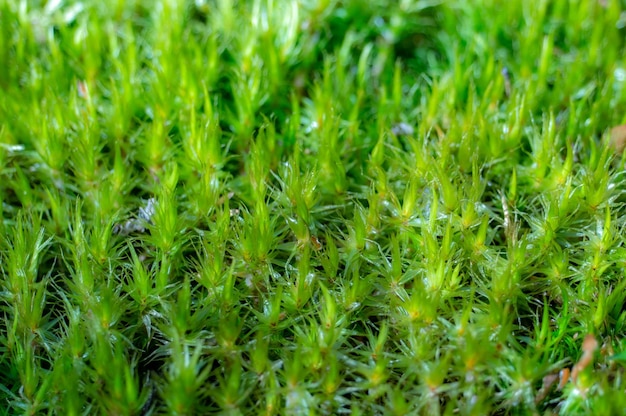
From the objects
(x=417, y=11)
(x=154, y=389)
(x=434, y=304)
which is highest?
(x=417, y=11)

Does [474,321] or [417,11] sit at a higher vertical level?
[417,11]

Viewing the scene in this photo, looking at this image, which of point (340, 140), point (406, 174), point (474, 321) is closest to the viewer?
point (474, 321)

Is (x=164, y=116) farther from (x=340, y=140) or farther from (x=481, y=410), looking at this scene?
(x=481, y=410)

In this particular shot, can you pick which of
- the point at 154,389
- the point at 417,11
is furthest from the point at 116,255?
the point at 417,11

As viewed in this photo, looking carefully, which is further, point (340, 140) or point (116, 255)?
point (340, 140)

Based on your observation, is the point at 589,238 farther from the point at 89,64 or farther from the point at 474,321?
the point at 89,64

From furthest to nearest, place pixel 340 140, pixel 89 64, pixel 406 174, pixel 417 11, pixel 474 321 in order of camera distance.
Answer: pixel 417 11
pixel 89 64
pixel 340 140
pixel 406 174
pixel 474 321
